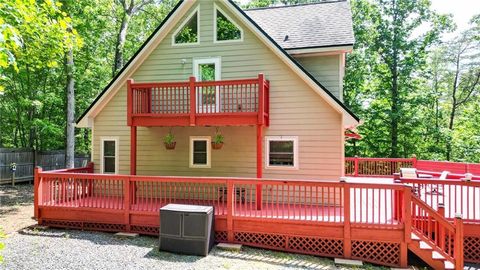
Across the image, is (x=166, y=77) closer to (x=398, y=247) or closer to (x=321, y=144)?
(x=321, y=144)

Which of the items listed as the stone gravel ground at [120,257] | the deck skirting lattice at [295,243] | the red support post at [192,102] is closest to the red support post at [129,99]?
the red support post at [192,102]

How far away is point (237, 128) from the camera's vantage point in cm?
984

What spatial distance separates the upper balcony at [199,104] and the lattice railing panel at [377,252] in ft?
13.2

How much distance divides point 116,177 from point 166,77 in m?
4.26

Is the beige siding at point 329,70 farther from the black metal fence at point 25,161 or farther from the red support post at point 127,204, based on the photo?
the black metal fence at point 25,161

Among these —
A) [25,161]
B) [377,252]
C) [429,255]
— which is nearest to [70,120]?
[25,161]

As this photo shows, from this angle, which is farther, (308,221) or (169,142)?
(169,142)

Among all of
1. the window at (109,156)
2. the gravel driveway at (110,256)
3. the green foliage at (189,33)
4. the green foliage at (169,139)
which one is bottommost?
the gravel driveway at (110,256)

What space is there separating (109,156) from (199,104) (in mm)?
4229

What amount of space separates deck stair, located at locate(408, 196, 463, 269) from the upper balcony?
178 inches

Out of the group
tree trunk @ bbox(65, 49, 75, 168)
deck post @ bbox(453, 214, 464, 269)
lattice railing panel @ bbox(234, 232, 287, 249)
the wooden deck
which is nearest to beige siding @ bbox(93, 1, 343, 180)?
the wooden deck

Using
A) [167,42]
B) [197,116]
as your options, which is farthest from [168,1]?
[197,116]

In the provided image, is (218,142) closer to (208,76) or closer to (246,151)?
(246,151)

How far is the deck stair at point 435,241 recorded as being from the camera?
6016mm
